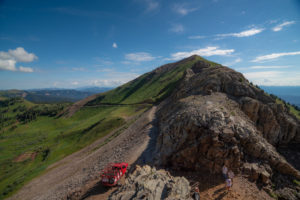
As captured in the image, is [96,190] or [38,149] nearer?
[96,190]

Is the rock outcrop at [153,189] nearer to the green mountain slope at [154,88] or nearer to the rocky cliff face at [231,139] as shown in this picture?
the rocky cliff face at [231,139]

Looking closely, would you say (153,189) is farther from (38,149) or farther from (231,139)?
(38,149)

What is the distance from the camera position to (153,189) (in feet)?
38.1

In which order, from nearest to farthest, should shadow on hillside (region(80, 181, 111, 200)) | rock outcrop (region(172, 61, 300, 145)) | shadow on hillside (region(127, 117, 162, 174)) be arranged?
shadow on hillside (region(80, 181, 111, 200)), shadow on hillside (region(127, 117, 162, 174)), rock outcrop (region(172, 61, 300, 145))

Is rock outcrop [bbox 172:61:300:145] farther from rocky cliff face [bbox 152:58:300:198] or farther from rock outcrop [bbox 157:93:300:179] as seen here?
rock outcrop [bbox 157:93:300:179]

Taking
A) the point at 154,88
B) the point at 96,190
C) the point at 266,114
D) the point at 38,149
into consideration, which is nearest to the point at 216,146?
the point at 266,114

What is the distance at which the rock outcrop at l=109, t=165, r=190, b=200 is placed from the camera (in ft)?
36.4

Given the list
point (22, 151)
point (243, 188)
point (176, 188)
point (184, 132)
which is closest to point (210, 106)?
point (184, 132)

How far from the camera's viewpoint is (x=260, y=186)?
15.4 metres

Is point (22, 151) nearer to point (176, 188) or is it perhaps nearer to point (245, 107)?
point (176, 188)

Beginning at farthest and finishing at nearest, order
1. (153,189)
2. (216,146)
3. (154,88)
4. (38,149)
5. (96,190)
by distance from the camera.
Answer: (154,88)
(38,149)
(96,190)
(216,146)
(153,189)

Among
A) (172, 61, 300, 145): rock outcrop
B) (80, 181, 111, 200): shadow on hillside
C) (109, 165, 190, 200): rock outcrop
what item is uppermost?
(172, 61, 300, 145): rock outcrop

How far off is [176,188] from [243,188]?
8138mm

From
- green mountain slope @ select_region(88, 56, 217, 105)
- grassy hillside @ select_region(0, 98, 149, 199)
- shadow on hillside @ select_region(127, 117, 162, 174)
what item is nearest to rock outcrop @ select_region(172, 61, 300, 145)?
shadow on hillside @ select_region(127, 117, 162, 174)
